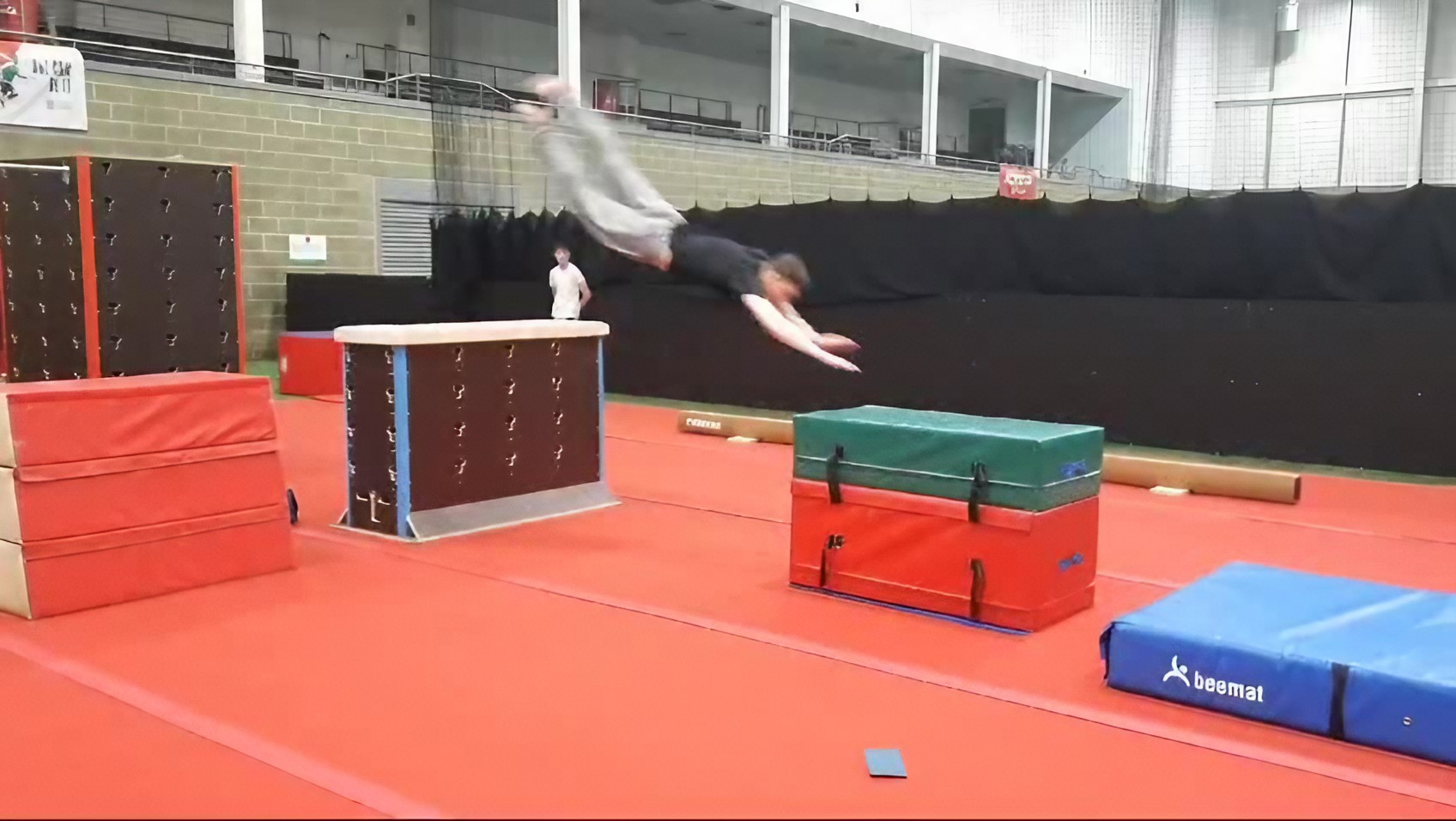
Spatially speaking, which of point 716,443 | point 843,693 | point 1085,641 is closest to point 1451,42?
point 716,443

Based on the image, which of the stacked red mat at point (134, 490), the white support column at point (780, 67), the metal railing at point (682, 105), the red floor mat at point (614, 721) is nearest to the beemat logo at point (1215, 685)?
the red floor mat at point (614, 721)

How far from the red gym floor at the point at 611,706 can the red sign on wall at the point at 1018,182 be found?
1167cm

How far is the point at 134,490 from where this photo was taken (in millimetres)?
4059

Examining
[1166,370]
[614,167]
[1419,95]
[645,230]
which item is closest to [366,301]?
[614,167]

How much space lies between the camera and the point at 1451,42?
39.7 feet

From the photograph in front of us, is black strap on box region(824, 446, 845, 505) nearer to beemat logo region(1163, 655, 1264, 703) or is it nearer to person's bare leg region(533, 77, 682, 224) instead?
beemat logo region(1163, 655, 1264, 703)

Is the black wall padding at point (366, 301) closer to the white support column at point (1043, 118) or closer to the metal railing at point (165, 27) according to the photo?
the metal railing at point (165, 27)

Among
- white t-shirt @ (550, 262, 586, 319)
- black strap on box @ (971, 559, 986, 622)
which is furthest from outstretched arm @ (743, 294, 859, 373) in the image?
white t-shirt @ (550, 262, 586, 319)

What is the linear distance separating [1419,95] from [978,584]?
1238cm

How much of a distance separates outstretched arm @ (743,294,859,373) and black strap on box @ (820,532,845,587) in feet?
3.39

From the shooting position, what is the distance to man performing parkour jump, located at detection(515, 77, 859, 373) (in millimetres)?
5332

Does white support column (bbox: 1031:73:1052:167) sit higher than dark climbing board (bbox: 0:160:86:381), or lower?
higher

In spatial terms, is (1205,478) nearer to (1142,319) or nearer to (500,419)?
(1142,319)

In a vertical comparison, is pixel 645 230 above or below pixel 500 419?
above
